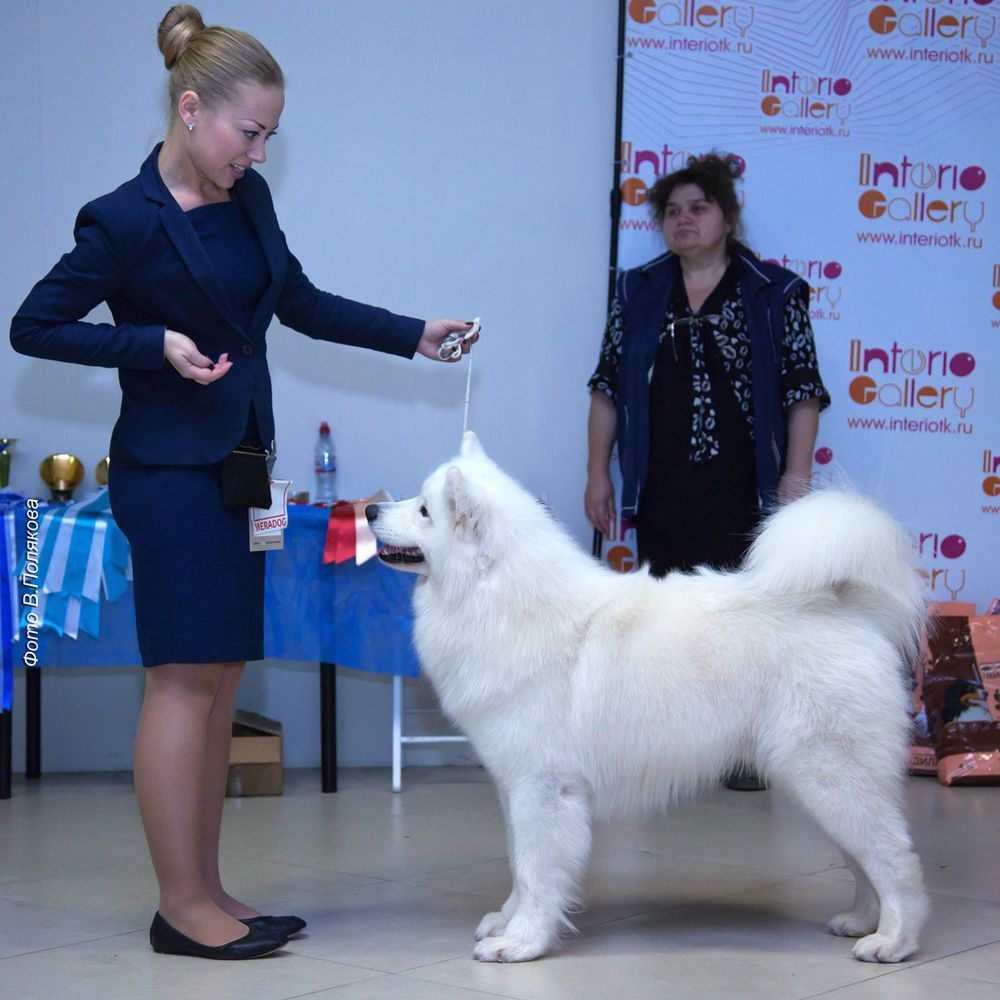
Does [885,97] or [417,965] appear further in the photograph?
[885,97]

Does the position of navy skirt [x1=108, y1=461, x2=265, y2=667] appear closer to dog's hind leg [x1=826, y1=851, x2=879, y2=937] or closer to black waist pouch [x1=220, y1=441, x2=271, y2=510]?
black waist pouch [x1=220, y1=441, x2=271, y2=510]

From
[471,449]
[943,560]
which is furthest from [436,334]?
[943,560]

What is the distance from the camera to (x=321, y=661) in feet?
15.2

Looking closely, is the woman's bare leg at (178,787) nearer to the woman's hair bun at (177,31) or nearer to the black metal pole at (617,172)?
the woman's hair bun at (177,31)

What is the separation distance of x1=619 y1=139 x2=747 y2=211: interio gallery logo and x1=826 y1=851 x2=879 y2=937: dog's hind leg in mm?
2997

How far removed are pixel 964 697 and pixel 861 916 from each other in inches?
89.4

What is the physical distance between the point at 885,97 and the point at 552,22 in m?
1.39

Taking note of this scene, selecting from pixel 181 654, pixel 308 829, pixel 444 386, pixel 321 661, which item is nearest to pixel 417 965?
pixel 181 654

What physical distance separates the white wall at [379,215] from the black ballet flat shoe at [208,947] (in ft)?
7.59

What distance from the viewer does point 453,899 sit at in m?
3.35

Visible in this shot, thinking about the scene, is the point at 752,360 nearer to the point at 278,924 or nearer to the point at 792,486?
the point at 792,486

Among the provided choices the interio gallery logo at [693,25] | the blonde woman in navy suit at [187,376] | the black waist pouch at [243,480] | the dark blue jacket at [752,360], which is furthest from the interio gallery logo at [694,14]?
the black waist pouch at [243,480]

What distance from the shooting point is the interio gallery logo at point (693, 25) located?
510 centimetres

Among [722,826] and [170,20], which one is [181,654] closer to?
[170,20]
